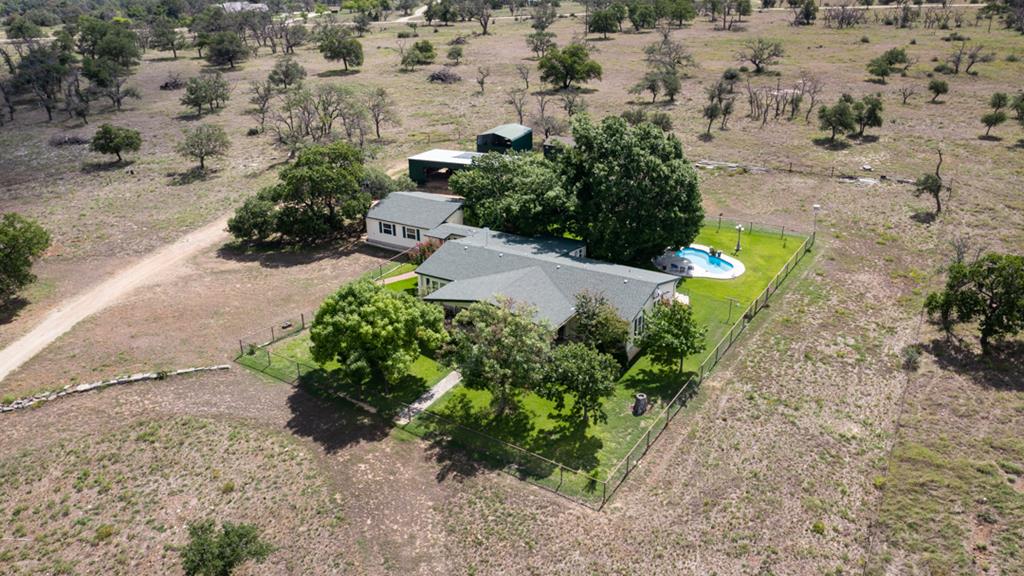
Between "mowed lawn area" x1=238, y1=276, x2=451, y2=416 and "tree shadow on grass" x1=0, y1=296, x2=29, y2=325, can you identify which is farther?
"tree shadow on grass" x1=0, y1=296, x2=29, y2=325

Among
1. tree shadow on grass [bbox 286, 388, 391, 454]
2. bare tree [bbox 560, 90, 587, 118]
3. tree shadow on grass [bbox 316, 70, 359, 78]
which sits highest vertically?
tree shadow on grass [bbox 316, 70, 359, 78]

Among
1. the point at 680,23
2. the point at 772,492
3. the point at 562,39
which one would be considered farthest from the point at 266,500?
the point at 680,23

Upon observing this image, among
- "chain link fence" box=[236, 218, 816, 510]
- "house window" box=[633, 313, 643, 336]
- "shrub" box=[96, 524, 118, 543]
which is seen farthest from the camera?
"house window" box=[633, 313, 643, 336]

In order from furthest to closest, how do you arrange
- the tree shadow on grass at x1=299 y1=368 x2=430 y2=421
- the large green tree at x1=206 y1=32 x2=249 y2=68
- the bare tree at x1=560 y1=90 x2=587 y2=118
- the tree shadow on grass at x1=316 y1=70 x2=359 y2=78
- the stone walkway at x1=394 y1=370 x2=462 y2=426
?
the large green tree at x1=206 y1=32 x2=249 y2=68 < the tree shadow on grass at x1=316 y1=70 x2=359 y2=78 < the bare tree at x1=560 y1=90 x2=587 y2=118 < the tree shadow on grass at x1=299 y1=368 x2=430 y2=421 < the stone walkway at x1=394 y1=370 x2=462 y2=426

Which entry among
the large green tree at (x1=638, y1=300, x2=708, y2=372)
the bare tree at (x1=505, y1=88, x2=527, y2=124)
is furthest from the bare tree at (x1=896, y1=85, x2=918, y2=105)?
the large green tree at (x1=638, y1=300, x2=708, y2=372)

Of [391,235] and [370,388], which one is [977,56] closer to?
[391,235]

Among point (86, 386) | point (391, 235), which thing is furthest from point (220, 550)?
point (391, 235)

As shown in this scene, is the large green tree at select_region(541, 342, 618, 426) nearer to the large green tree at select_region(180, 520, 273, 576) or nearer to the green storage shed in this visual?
the large green tree at select_region(180, 520, 273, 576)

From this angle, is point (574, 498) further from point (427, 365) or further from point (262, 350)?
point (262, 350)
